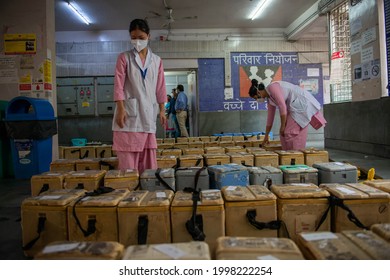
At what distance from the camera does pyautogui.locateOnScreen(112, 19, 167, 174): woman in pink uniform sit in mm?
2863

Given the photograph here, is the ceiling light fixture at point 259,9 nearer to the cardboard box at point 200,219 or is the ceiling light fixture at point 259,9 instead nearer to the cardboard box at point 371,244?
A: the cardboard box at point 200,219

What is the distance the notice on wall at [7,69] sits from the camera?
571cm

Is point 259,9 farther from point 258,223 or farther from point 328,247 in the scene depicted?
point 328,247

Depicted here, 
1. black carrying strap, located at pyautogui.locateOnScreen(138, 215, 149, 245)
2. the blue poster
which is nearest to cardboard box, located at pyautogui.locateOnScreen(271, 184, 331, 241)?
black carrying strap, located at pyautogui.locateOnScreen(138, 215, 149, 245)

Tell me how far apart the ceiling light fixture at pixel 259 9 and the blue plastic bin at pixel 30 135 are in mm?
5709

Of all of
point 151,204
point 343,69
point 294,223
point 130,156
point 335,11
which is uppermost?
point 335,11

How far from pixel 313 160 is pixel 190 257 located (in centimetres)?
271

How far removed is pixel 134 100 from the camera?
9.53 ft

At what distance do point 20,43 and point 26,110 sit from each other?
1197 millimetres

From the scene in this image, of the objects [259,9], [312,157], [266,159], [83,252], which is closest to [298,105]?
[312,157]

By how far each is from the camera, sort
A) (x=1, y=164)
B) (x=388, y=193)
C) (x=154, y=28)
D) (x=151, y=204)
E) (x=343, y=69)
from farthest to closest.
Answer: (x=154, y=28)
(x=343, y=69)
(x=1, y=164)
(x=388, y=193)
(x=151, y=204)

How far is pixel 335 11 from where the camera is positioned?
754 cm

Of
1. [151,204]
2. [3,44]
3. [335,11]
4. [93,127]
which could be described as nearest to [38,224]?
[151,204]
